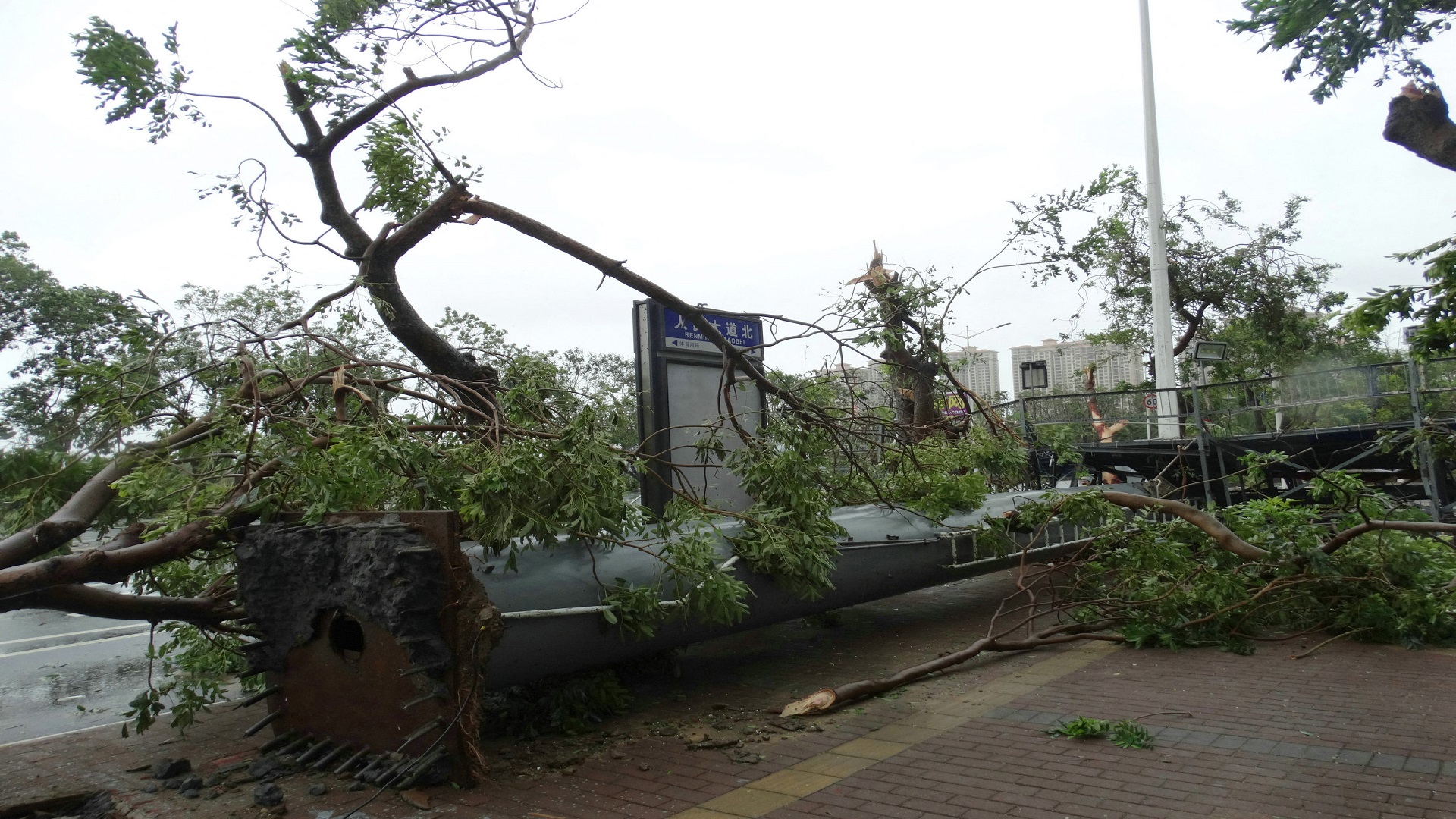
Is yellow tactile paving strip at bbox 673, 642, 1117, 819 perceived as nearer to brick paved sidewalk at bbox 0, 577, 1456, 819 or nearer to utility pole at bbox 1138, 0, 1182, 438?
brick paved sidewalk at bbox 0, 577, 1456, 819

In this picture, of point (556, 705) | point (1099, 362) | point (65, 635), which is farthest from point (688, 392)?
point (1099, 362)

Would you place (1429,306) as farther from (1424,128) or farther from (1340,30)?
(1340,30)

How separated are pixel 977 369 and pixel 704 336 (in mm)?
7168

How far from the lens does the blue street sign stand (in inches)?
317

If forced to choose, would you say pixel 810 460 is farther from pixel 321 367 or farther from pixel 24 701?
pixel 24 701

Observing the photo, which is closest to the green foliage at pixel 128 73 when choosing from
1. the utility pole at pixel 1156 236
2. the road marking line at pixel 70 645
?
the road marking line at pixel 70 645

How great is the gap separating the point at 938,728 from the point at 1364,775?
2026 mm

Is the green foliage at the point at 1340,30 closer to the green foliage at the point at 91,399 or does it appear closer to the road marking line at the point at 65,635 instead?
the green foliage at the point at 91,399

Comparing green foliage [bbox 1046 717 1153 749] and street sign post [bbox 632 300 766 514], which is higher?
street sign post [bbox 632 300 766 514]

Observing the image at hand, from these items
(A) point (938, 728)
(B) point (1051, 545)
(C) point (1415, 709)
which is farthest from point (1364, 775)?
(B) point (1051, 545)

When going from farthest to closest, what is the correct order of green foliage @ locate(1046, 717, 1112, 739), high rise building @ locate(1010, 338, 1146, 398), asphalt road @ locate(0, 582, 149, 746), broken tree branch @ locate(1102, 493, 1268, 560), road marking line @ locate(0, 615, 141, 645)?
high rise building @ locate(1010, 338, 1146, 398) → road marking line @ locate(0, 615, 141, 645) → broken tree branch @ locate(1102, 493, 1268, 560) → asphalt road @ locate(0, 582, 149, 746) → green foliage @ locate(1046, 717, 1112, 739)

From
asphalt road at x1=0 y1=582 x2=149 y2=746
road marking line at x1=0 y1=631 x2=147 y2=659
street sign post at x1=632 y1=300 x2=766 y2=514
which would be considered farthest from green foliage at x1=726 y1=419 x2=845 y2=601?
road marking line at x1=0 y1=631 x2=147 y2=659

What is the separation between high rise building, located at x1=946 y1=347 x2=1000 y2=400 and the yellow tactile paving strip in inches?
111

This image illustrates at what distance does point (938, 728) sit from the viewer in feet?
17.7
